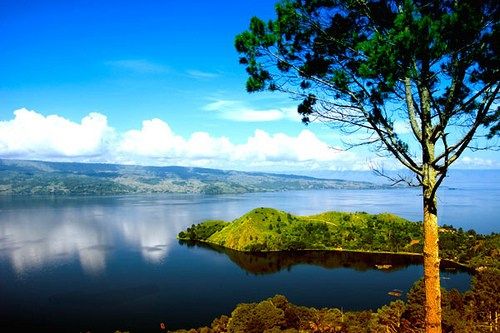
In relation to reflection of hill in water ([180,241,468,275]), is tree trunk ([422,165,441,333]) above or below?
above

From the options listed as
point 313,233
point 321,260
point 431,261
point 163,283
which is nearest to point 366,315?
point 431,261

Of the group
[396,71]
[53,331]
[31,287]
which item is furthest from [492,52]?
[31,287]

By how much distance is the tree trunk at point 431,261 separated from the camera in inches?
475

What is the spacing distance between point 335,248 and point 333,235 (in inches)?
441

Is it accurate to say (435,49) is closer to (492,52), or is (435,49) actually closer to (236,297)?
(492,52)

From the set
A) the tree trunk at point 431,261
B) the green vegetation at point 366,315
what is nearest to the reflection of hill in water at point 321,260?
the green vegetation at point 366,315

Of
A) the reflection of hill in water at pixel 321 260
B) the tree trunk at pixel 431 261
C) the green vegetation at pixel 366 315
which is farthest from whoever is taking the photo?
the reflection of hill in water at pixel 321 260

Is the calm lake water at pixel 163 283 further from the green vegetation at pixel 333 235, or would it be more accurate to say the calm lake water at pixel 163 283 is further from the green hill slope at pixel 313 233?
the green vegetation at pixel 333 235

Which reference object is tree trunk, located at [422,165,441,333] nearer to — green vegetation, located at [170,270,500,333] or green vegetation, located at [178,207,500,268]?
green vegetation, located at [170,270,500,333]

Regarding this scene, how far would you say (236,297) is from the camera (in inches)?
3915

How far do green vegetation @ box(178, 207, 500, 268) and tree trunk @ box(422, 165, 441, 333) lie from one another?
135m

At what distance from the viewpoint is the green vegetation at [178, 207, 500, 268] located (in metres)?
146

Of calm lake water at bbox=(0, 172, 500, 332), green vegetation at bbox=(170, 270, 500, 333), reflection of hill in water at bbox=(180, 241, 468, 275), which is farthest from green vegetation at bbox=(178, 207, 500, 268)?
green vegetation at bbox=(170, 270, 500, 333)

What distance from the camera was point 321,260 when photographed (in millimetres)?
138750
